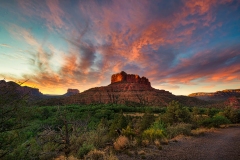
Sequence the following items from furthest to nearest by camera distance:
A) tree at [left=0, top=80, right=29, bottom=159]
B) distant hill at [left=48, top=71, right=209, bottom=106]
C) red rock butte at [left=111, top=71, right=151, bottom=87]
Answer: red rock butte at [left=111, top=71, right=151, bottom=87] < distant hill at [left=48, top=71, right=209, bottom=106] < tree at [left=0, top=80, right=29, bottom=159]

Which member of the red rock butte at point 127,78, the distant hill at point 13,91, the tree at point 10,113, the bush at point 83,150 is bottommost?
the bush at point 83,150

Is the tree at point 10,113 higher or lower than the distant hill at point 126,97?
lower

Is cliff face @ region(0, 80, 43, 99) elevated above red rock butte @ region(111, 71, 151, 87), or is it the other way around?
red rock butte @ region(111, 71, 151, 87)

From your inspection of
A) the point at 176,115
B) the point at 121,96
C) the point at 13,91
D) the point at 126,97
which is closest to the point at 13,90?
the point at 13,91

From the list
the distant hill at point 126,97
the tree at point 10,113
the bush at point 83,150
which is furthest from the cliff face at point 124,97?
the tree at point 10,113

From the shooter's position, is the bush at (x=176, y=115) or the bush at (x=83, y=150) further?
the bush at (x=176, y=115)

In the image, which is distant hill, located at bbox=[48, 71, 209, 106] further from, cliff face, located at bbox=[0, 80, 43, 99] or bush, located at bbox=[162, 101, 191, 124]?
A: cliff face, located at bbox=[0, 80, 43, 99]

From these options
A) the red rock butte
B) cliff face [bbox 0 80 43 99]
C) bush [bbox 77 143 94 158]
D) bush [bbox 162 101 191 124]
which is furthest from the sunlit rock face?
cliff face [bbox 0 80 43 99]

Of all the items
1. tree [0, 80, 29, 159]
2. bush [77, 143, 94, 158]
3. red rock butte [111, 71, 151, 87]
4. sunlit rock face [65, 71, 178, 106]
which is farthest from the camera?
red rock butte [111, 71, 151, 87]

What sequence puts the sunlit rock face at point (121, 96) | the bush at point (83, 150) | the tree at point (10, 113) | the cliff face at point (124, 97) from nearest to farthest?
the tree at point (10, 113)
the bush at point (83, 150)
the cliff face at point (124, 97)
the sunlit rock face at point (121, 96)

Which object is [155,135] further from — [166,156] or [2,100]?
[2,100]

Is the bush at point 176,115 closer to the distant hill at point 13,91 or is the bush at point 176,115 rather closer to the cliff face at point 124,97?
the distant hill at point 13,91

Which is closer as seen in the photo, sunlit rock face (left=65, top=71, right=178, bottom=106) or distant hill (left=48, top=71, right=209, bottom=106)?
distant hill (left=48, top=71, right=209, bottom=106)

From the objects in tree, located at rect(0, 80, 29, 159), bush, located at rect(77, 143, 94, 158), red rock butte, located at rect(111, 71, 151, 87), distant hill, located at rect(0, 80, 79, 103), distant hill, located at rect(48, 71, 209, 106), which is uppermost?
red rock butte, located at rect(111, 71, 151, 87)
